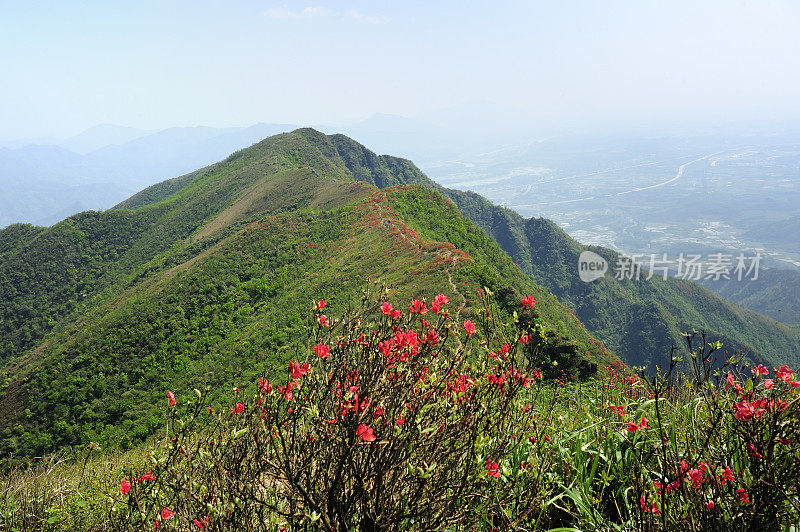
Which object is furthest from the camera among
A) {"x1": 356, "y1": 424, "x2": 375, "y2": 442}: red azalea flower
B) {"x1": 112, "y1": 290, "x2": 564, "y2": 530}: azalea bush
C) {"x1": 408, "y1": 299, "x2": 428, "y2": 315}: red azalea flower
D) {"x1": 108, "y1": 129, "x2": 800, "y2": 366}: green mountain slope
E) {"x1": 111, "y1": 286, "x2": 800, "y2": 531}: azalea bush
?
{"x1": 108, "y1": 129, "x2": 800, "y2": 366}: green mountain slope

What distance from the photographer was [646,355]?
177 feet

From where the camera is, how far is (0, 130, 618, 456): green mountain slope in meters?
22.6

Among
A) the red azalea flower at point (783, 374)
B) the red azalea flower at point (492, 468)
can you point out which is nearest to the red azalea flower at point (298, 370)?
the red azalea flower at point (492, 468)

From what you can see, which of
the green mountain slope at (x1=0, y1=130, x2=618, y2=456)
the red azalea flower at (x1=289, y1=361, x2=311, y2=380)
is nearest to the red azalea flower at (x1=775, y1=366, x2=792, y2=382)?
the red azalea flower at (x1=289, y1=361, x2=311, y2=380)

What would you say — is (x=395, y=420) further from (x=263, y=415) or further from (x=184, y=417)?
(x=184, y=417)

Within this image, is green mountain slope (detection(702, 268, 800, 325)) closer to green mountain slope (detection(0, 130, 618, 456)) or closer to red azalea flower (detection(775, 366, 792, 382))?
green mountain slope (detection(0, 130, 618, 456))

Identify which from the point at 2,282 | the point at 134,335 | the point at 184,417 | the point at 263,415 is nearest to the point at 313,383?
the point at 263,415

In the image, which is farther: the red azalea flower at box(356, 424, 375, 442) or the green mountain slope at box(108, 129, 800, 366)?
the green mountain slope at box(108, 129, 800, 366)

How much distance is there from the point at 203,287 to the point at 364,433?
33.7 metres

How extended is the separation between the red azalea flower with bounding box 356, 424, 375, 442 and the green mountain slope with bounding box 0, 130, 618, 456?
4.86m

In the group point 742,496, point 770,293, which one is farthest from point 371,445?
point 770,293

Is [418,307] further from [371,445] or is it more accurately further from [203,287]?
[203,287]

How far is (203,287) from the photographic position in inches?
1241

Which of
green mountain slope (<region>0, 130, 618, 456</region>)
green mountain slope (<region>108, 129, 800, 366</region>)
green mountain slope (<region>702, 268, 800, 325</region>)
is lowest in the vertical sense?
green mountain slope (<region>702, 268, 800, 325</region>)
